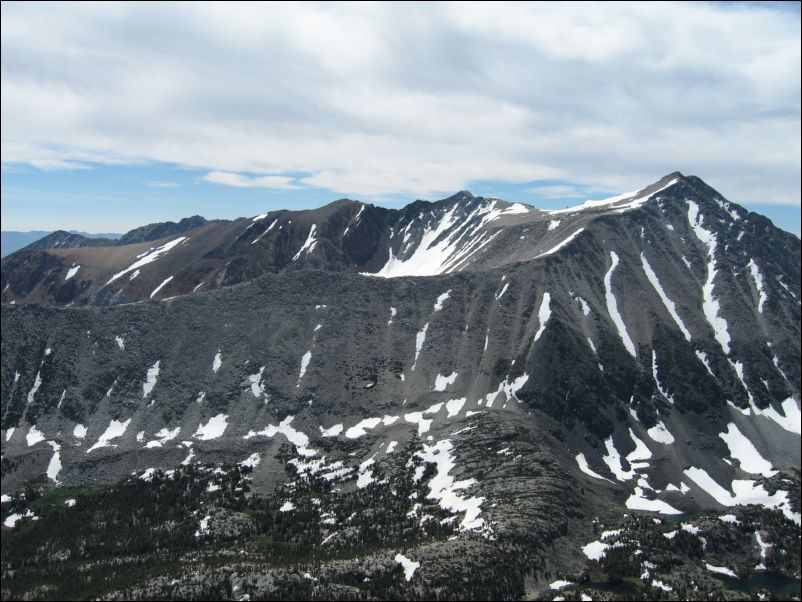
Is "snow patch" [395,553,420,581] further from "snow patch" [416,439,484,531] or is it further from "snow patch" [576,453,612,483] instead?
"snow patch" [576,453,612,483]

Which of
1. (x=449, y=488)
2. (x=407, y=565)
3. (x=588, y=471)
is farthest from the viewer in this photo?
(x=588, y=471)

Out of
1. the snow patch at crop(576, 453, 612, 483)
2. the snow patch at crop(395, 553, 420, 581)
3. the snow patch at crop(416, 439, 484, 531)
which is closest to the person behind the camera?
the snow patch at crop(395, 553, 420, 581)

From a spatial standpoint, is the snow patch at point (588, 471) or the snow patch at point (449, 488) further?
the snow patch at point (588, 471)

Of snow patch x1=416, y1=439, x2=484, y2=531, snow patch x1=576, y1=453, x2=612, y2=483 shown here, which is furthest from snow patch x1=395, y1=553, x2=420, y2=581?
snow patch x1=576, y1=453, x2=612, y2=483

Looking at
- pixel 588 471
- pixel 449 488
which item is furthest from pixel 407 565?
pixel 588 471

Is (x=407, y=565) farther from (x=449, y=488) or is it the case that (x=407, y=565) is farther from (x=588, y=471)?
(x=588, y=471)

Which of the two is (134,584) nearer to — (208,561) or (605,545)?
(208,561)

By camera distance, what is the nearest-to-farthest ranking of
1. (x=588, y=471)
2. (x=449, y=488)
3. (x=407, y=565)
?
(x=407, y=565) → (x=449, y=488) → (x=588, y=471)

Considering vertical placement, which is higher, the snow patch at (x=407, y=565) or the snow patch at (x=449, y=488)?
the snow patch at (x=449, y=488)

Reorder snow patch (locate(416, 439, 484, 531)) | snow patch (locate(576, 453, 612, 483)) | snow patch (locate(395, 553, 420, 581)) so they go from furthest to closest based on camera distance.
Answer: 1. snow patch (locate(576, 453, 612, 483))
2. snow patch (locate(416, 439, 484, 531))
3. snow patch (locate(395, 553, 420, 581))

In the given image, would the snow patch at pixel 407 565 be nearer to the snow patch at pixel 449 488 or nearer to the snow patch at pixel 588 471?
the snow patch at pixel 449 488

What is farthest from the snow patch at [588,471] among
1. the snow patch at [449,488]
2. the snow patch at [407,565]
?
the snow patch at [407,565]
